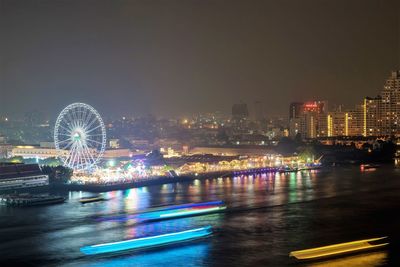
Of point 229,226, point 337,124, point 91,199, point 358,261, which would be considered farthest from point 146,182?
point 337,124

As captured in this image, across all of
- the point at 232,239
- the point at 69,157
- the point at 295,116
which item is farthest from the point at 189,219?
the point at 295,116

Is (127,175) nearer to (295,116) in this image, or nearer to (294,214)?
(294,214)

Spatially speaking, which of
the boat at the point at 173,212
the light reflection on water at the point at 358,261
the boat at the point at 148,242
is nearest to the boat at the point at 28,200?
the boat at the point at 173,212

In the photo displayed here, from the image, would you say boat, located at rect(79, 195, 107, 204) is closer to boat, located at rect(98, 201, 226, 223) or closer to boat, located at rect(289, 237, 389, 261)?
boat, located at rect(98, 201, 226, 223)

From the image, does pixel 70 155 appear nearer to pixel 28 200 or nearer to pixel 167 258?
pixel 28 200

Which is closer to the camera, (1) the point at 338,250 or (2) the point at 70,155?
(1) the point at 338,250

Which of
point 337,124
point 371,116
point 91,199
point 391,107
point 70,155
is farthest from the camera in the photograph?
point 337,124
